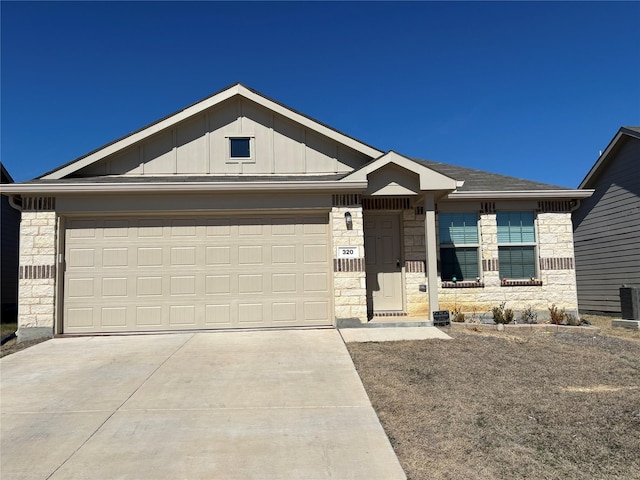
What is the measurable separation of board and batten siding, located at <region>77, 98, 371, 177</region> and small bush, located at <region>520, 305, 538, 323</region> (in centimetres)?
510

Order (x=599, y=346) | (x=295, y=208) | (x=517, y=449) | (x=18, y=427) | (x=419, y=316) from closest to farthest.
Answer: (x=517, y=449)
(x=18, y=427)
(x=599, y=346)
(x=295, y=208)
(x=419, y=316)

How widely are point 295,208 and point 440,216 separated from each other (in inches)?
145

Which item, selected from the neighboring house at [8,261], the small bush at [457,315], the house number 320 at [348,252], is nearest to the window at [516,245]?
the small bush at [457,315]

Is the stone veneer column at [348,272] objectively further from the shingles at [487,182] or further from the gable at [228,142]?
the shingles at [487,182]

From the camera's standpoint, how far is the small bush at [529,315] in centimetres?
1059

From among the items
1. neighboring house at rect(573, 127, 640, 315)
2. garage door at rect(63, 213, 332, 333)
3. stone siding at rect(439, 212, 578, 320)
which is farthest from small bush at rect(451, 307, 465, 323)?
neighboring house at rect(573, 127, 640, 315)

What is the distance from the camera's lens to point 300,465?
12.6ft

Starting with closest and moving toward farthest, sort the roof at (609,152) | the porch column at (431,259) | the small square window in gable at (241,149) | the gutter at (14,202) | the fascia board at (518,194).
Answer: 1. the gutter at (14,202)
2. the porch column at (431,259)
3. the small square window in gable at (241,149)
4. the fascia board at (518,194)
5. the roof at (609,152)

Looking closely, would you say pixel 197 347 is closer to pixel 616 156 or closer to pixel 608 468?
pixel 608 468

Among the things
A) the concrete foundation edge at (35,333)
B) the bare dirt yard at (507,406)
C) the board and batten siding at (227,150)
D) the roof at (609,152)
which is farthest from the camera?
the roof at (609,152)

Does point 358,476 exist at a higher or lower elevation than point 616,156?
lower

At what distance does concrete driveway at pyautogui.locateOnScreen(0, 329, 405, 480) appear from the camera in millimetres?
3836

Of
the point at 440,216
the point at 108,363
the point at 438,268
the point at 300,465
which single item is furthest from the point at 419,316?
the point at 300,465

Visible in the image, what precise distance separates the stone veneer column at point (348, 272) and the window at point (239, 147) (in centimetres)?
254
